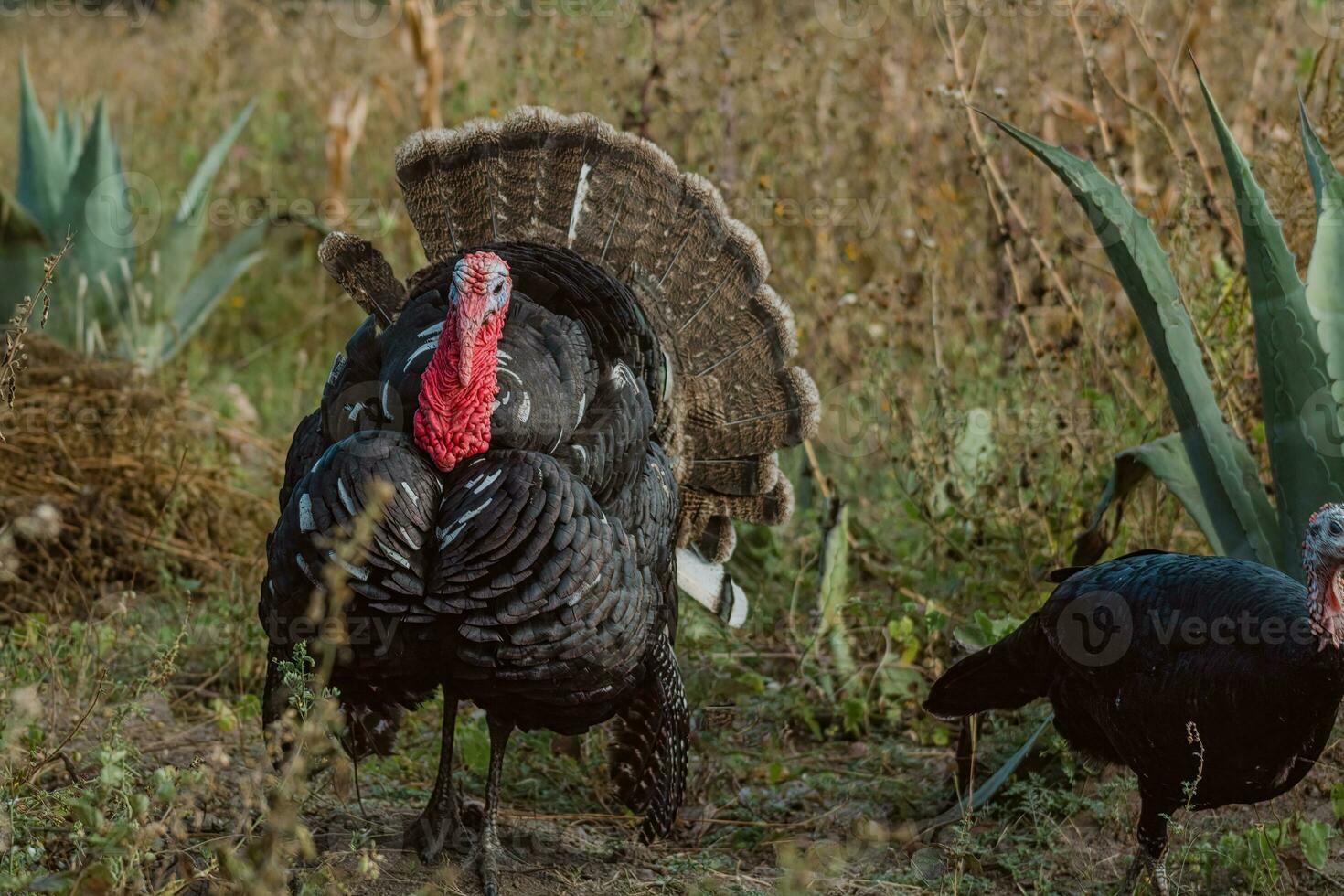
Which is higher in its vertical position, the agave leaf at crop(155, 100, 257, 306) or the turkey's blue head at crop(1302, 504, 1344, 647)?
the agave leaf at crop(155, 100, 257, 306)

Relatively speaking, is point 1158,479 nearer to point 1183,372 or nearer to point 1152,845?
point 1183,372

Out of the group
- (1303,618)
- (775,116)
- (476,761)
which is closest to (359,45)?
(775,116)

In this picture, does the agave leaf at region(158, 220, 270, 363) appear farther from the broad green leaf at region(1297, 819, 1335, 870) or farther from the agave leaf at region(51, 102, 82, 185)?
the broad green leaf at region(1297, 819, 1335, 870)

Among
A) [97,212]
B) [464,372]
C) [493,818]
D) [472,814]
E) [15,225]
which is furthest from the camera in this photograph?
[97,212]

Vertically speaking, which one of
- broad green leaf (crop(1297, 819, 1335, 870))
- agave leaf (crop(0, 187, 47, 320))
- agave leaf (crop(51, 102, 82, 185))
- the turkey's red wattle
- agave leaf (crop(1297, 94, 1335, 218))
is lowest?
broad green leaf (crop(1297, 819, 1335, 870))

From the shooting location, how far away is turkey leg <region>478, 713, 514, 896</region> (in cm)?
349

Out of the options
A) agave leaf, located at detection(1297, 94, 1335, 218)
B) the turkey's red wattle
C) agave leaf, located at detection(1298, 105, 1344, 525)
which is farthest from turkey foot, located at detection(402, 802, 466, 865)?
agave leaf, located at detection(1297, 94, 1335, 218)

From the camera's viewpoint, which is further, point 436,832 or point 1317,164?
point 1317,164

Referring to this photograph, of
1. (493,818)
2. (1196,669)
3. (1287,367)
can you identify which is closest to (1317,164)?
(1287,367)

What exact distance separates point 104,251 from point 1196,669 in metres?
5.12

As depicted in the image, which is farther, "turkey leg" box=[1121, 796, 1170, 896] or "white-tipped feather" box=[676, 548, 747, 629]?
"white-tipped feather" box=[676, 548, 747, 629]

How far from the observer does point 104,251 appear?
21.0 feet

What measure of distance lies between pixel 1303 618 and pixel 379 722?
2.22 m

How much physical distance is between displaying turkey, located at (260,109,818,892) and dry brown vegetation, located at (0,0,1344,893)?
0.39 meters
